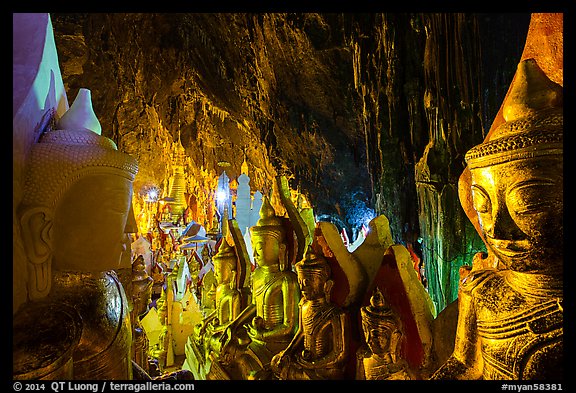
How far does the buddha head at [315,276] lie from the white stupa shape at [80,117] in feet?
3.80

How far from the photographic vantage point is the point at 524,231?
97 cm

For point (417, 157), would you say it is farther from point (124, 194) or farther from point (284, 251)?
point (124, 194)

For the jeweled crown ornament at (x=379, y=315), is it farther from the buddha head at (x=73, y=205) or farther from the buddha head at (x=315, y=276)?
the buddha head at (x=73, y=205)

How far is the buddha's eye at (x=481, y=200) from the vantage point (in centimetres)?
105

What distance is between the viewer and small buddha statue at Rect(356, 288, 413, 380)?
1.27 meters

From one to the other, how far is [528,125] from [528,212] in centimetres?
25

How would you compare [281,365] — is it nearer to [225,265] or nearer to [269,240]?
[269,240]

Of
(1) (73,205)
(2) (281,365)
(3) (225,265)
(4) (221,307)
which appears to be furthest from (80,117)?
(4) (221,307)

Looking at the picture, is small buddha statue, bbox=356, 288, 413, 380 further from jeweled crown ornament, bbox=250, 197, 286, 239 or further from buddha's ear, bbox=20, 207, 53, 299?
buddha's ear, bbox=20, 207, 53, 299

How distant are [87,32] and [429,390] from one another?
29.8 feet

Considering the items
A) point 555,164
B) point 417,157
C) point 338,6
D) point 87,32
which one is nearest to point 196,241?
point 417,157

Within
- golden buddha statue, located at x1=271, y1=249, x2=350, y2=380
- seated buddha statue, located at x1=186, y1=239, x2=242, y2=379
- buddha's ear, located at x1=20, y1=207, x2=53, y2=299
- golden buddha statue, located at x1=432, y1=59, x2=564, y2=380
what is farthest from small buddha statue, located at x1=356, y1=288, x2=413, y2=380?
seated buddha statue, located at x1=186, y1=239, x2=242, y2=379

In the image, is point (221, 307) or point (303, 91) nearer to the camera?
point (221, 307)

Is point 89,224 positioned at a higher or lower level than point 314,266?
higher
